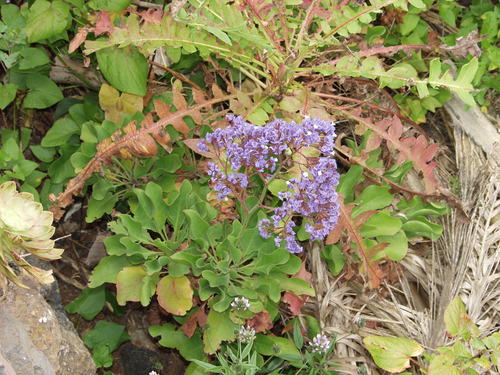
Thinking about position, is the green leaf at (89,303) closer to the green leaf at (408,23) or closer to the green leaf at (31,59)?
the green leaf at (31,59)

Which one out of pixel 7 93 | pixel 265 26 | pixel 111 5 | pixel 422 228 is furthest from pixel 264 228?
pixel 7 93

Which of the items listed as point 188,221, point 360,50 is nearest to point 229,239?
point 188,221

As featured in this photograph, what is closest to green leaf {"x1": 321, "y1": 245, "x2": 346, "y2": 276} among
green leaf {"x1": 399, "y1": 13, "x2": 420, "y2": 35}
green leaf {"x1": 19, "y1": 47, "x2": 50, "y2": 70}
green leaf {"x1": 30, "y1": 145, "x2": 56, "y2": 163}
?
green leaf {"x1": 399, "y1": 13, "x2": 420, "y2": 35}

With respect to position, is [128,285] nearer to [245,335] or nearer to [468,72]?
[245,335]

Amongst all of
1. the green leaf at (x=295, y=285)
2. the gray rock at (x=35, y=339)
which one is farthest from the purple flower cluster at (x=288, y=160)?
the gray rock at (x=35, y=339)

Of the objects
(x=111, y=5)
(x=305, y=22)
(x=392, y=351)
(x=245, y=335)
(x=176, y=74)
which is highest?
(x=111, y=5)

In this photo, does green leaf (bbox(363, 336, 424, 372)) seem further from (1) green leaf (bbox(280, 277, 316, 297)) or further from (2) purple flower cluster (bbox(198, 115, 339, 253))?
(2) purple flower cluster (bbox(198, 115, 339, 253))

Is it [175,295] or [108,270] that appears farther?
[108,270]

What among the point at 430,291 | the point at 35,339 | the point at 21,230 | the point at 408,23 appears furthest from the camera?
the point at 408,23
